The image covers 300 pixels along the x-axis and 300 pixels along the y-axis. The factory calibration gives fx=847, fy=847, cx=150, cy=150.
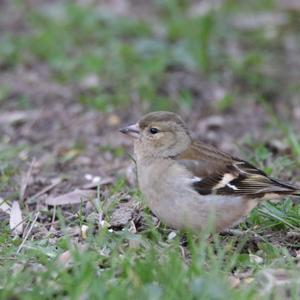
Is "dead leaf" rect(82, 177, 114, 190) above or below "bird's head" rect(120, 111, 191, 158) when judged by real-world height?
below

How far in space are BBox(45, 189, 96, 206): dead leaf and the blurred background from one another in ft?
1.74

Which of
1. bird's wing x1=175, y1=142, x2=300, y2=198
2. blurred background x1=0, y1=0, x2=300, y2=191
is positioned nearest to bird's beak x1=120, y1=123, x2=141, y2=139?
bird's wing x1=175, y1=142, x2=300, y2=198

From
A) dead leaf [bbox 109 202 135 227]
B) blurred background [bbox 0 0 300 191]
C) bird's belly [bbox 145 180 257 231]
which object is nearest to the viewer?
bird's belly [bbox 145 180 257 231]

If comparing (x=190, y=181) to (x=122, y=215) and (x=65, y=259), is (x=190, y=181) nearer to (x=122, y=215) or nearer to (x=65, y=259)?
(x=122, y=215)

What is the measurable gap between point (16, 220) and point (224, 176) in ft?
4.59

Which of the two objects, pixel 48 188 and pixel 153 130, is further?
pixel 48 188

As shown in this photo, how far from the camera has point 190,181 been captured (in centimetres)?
505

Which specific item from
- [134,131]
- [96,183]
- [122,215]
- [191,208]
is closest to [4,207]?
[96,183]

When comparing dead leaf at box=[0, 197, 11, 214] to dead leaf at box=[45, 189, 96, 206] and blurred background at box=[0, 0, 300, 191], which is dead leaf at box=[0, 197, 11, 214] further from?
blurred background at box=[0, 0, 300, 191]

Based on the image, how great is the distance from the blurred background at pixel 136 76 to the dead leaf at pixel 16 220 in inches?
25.1

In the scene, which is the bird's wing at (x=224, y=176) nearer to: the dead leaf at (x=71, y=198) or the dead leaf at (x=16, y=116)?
the dead leaf at (x=71, y=198)

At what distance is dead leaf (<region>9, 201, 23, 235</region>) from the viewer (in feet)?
17.7

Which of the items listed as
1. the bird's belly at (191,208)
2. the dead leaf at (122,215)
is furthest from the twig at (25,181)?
the bird's belly at (191,208)

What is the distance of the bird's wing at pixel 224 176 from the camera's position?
16.8ft
